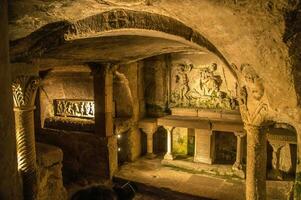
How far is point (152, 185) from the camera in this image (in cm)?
845

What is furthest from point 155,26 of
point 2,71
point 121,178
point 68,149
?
point 68,149

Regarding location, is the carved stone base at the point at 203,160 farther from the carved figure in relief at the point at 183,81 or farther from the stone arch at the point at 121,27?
the stone arch at the point at 121,27

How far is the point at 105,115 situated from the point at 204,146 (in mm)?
3775

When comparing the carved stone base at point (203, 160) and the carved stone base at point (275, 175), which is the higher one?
the carved stone base at point (203, 160)

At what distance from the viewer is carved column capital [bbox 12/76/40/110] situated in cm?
522

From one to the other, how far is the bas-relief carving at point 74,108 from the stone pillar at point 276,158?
6.39m

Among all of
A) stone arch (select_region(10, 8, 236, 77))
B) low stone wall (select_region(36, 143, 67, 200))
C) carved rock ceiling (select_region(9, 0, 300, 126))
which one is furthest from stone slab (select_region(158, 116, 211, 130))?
carved rock ceiling (select_region(9, 0, 300, 126))

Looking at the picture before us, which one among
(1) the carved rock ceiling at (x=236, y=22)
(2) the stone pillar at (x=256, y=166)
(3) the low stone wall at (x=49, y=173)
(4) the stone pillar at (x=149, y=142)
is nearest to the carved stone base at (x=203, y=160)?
(4) the stone pillar at (x=149, y=142)

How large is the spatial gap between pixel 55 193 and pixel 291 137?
23.3 feet

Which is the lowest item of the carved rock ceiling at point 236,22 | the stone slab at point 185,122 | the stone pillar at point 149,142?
the stone pillar at point 149,142

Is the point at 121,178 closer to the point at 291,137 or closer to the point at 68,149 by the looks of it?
the point at 68,149

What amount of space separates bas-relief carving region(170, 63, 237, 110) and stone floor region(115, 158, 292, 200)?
2.64m

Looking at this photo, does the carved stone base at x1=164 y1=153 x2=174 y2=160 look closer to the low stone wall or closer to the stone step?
the stone step

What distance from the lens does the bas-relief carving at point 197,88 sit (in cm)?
1016
